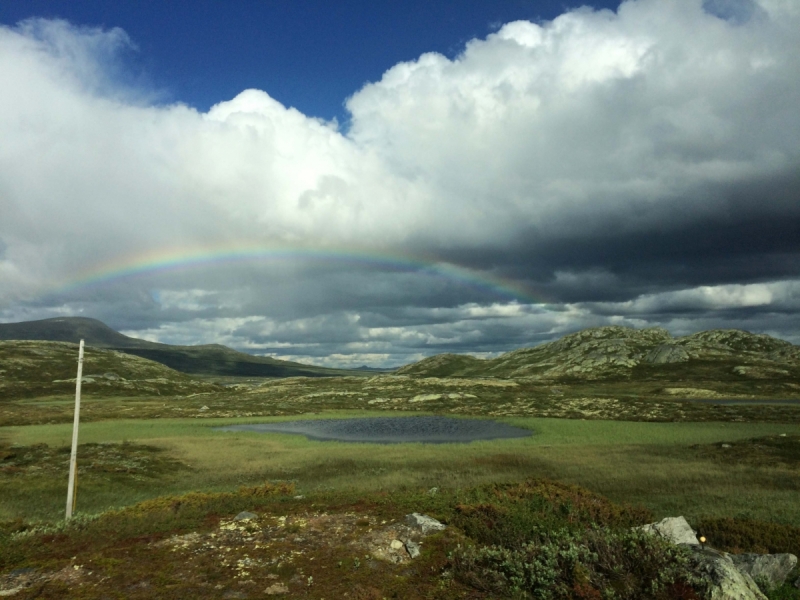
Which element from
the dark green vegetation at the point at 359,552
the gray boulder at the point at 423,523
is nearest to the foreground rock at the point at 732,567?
the dark green vegetation at the point at 359,552

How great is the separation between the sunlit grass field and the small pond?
6.62 meters

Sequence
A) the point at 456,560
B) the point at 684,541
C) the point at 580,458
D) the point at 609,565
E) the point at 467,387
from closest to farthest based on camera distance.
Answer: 1. the point at 609,565
2. the point at 456,560
3. the point at 684,541
4. the point at 580,458
5. the point at 467,387

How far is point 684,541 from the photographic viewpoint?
1591cm

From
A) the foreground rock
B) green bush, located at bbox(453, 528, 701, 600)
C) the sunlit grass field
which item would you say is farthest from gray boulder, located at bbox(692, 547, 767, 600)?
the sunlit grass field

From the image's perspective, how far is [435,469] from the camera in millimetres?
38219

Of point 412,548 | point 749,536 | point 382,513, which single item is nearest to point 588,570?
point 412,548

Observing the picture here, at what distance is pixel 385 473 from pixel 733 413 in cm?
8498

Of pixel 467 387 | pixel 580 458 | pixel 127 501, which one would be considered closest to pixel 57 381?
pixel 467 387

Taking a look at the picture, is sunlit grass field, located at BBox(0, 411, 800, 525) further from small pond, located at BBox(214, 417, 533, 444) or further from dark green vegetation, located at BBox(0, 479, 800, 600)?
dark green vegetation, located at BBox(0, 479, 800, 600)

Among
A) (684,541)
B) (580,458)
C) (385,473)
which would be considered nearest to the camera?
(684,541)

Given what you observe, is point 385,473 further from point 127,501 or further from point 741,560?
point 741,560

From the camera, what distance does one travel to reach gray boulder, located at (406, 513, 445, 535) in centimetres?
1747

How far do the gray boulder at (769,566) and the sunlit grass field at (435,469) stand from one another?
921cm

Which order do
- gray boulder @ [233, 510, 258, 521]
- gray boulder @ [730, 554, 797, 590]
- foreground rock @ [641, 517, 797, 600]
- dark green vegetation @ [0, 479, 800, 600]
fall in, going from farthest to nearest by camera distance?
gray boulder @ [233, 510, 258, 521]
gray boulder @ [730, 554, 797, 590]
dark green vegetation @ [0, 479, 800, 600]
foreground rock @ [641, 517, 797, 600]
